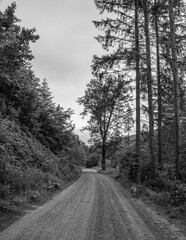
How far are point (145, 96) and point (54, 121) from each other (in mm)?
8357

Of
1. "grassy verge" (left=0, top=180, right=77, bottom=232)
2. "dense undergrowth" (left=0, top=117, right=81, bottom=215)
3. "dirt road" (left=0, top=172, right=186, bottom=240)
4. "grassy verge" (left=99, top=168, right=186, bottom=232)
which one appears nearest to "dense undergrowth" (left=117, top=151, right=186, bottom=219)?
"grassy verge" (left=99, top=168, right=186, bottom=232)

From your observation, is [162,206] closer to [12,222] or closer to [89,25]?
[12,222]

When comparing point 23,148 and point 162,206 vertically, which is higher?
point 23,148

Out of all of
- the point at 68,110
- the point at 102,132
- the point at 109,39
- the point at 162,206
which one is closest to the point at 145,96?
the point at 109,39

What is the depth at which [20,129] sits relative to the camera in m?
12.9

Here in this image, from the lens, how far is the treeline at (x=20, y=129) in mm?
7566

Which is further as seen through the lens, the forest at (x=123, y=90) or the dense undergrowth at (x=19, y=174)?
the forest at (x=123, y=90)

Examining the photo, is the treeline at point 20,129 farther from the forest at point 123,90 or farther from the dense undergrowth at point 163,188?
the dense undergrowth at point 163,188

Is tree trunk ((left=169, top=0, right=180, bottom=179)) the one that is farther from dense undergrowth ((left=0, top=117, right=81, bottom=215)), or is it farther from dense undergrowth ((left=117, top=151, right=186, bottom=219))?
dense undergrowth ((left=0, top=117, right=81, bottom=215))

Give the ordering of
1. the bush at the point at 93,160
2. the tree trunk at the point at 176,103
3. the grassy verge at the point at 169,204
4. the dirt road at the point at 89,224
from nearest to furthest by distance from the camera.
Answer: the dirt road at the point at 89,224
the grassy verge at the point at 169,204
the tree trunk at the point at 176,103
the bush at the point at 93,160

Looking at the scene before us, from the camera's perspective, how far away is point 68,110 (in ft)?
67.3

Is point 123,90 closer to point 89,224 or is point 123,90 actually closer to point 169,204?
point 169,204

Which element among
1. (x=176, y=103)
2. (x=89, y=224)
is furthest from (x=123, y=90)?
(x=89, y=224)

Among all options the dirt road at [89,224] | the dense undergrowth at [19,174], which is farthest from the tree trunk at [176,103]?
the dense undergrowth at [19,174]
